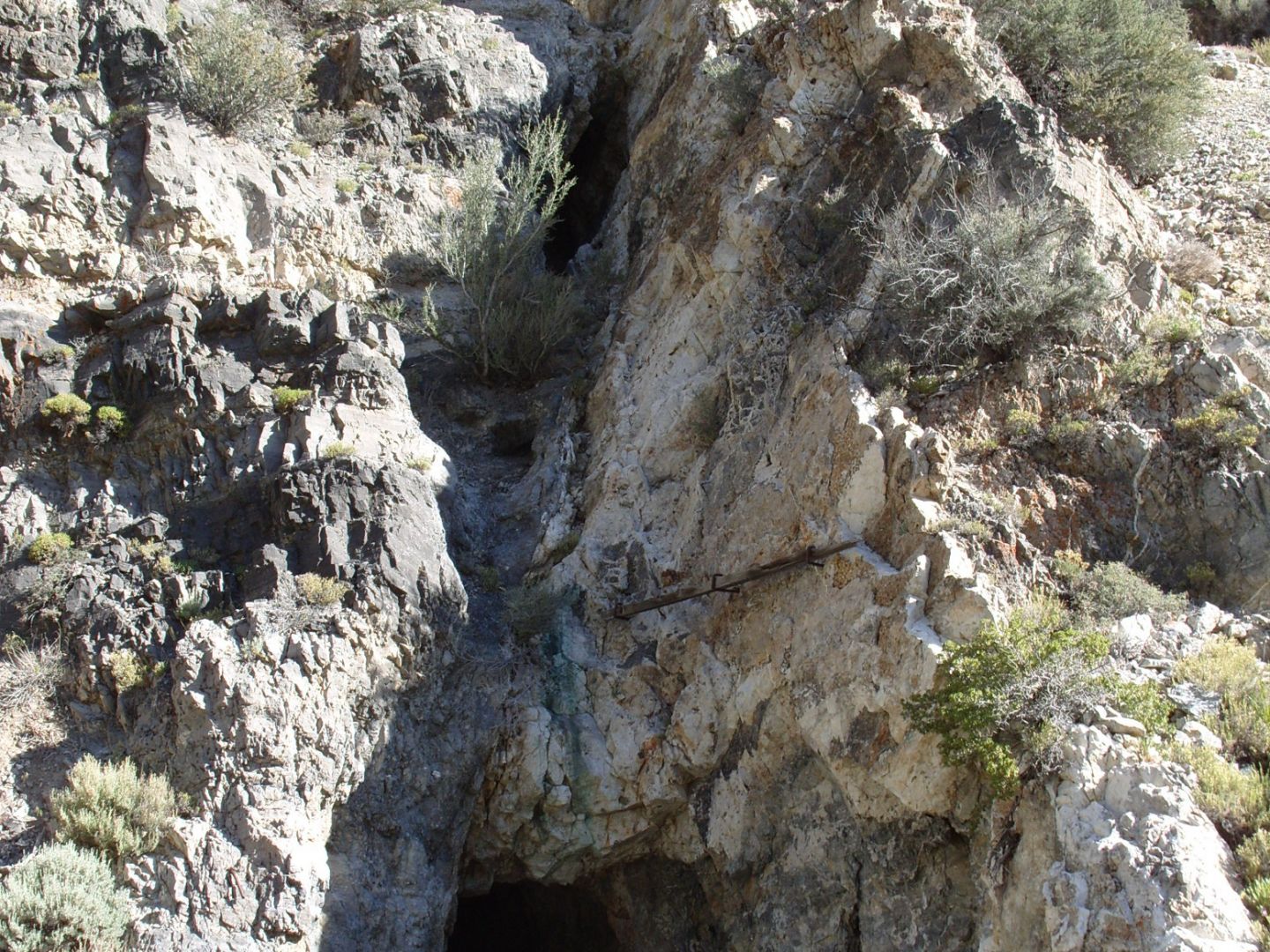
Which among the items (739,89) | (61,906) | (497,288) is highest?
(739,89)

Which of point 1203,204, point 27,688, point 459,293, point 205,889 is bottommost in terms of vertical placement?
point 205,889

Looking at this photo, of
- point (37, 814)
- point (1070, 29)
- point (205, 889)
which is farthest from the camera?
point (1070, 29)

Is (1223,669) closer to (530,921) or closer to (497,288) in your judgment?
(530,921)

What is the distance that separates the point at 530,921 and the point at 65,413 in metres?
7.36

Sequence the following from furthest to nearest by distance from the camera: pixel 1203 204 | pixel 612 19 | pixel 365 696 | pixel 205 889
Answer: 1. pixel 612 19
2. pixel 1203 204
3. pixel 365 696
4. pixel 205 889

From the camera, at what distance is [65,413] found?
422 inches

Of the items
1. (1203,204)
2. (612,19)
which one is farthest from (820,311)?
(612,19)

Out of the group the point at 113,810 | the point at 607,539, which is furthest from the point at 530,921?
the point at 113,810

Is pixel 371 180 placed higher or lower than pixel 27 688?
higher

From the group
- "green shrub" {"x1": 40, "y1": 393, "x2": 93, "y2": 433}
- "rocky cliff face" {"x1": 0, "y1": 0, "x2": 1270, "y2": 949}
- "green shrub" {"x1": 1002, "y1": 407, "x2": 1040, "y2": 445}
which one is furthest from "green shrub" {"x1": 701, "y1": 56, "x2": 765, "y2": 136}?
"green shrub" {"x1": 40, "y1": 393, "x2": 93, "y2": 433}

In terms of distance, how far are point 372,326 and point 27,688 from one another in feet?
Result: 16.0

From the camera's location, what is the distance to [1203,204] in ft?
37.8

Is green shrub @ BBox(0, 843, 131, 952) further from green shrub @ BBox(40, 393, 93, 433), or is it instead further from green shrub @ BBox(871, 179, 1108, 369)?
green shrub @ BBox(871, 179, 1108, 369)

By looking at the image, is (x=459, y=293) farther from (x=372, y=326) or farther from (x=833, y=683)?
(x=833, y=683)
